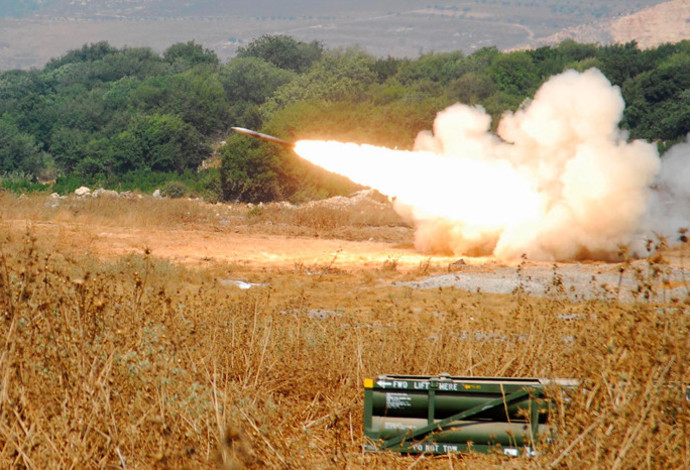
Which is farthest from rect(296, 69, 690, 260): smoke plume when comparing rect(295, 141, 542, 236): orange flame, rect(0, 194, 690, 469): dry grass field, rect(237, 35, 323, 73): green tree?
rect(237, 35, 323, 73): green tree

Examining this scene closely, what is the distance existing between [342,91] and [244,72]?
2111 cm

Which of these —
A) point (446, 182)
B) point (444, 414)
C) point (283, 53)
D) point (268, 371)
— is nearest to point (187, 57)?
point (283, 53)

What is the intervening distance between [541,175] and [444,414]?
14672mm

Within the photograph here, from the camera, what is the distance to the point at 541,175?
21953mm

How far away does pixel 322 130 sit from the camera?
42656 mm

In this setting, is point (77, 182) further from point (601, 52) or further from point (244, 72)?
point (601, 52)

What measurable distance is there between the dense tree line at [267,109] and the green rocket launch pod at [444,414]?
30211 millimetres

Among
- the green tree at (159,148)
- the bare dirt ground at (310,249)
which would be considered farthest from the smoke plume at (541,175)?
the green tree at (159,148)

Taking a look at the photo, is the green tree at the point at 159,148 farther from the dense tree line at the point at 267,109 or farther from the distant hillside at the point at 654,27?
the distant hillside at the point at 654,27

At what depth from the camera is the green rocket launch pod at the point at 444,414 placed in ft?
25.7

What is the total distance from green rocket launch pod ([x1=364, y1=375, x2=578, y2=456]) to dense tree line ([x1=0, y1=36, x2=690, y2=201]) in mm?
30211

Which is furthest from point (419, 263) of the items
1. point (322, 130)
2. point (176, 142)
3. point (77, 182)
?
point (176, 142)

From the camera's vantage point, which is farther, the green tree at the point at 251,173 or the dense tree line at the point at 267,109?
the dense tree line at the point at 267,109

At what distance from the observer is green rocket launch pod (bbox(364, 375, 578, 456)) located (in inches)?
308
